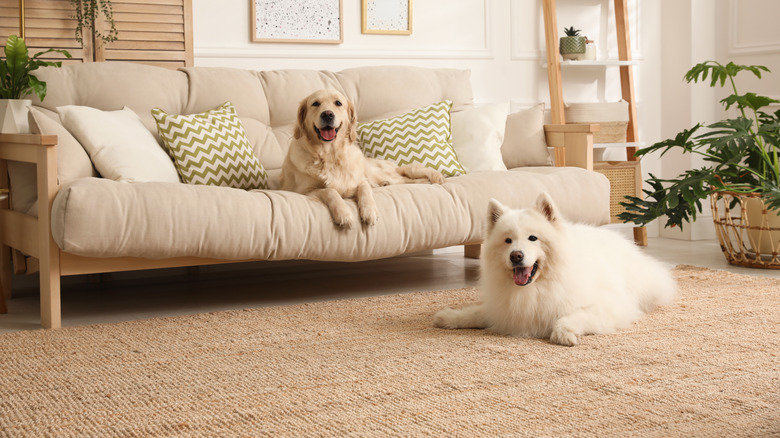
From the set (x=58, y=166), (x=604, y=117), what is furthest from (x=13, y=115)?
(x=604, y=117)

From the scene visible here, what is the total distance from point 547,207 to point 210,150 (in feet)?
5.06

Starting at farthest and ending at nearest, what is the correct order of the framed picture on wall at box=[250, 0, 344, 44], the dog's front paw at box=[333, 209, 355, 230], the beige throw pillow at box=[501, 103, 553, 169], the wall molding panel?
the wall molding panel < the framed picture on wall at box=[250, 0, 344, 44] < the beige throw pillow at box=[501, 103, 553, 169] < the dog's front paw at box=[333, 209, 355, 230]

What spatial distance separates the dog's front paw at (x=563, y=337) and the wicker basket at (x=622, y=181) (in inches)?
102

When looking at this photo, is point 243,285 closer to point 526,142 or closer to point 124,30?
point 124,30

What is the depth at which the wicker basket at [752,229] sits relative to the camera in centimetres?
387

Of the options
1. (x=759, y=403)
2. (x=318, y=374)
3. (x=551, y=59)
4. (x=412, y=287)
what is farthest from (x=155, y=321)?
(x=551, y=59)

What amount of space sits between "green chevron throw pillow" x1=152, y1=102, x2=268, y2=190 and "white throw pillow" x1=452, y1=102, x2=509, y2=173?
1016mm

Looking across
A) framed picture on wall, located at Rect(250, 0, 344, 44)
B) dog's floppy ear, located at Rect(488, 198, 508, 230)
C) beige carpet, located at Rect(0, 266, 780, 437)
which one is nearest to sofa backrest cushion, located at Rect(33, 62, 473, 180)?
framed picture on wall, located at Rect(250, 0, 344, 44)

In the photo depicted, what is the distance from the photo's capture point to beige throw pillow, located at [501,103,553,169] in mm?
3945

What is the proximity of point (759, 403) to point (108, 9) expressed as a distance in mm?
3256

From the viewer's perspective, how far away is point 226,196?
9.20 feet

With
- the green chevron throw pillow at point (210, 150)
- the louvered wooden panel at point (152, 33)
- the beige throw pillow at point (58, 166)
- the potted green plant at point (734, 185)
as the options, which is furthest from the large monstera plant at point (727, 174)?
the beige throw pillow at point (58, 166)

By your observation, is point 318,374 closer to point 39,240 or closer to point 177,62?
point 39,240

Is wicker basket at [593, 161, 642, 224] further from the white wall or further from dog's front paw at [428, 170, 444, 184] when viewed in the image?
dog's front paw at [428, 170, 444, 184]
